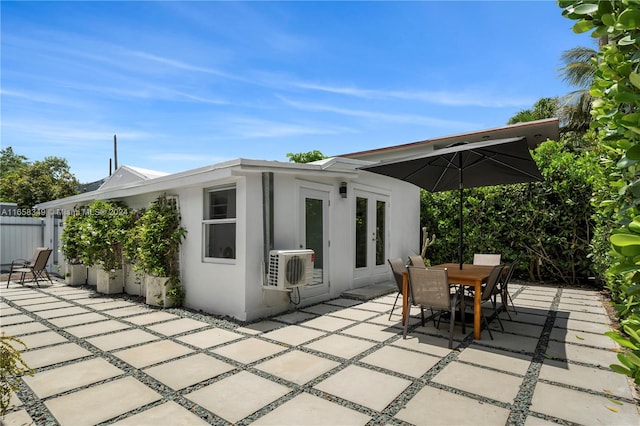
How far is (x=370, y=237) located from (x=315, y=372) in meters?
5.00

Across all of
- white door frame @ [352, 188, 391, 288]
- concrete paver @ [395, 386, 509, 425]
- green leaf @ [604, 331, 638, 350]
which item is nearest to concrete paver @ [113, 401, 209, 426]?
concrete paver @ [395, 386, 509, 425]

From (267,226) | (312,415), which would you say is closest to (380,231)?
(267,226)

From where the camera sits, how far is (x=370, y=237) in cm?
822

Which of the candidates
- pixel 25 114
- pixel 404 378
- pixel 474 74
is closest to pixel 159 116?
pixel 25 114

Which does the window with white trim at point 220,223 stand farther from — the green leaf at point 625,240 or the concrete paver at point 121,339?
the green leaf at point 625,240

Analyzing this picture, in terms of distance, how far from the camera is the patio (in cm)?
271

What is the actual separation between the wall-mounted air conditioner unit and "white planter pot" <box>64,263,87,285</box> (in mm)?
6835

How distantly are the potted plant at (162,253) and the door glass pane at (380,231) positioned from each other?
446cm

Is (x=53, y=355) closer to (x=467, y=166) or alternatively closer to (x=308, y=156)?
(x=467, y=166)

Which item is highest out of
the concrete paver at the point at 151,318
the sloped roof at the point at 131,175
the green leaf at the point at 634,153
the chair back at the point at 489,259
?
the sloped roof at the point at 131,175

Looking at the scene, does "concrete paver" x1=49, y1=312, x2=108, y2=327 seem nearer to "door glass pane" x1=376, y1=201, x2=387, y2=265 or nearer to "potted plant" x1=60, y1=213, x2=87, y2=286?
"potted plant" x1=60, y1=213, x2=87, y2=286

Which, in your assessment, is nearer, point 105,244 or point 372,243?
point 105,244

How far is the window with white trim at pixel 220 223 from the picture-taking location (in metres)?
5.83

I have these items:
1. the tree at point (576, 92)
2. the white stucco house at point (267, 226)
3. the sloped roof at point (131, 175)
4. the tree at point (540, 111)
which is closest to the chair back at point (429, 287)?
the white stucco house at point (267, 226)
